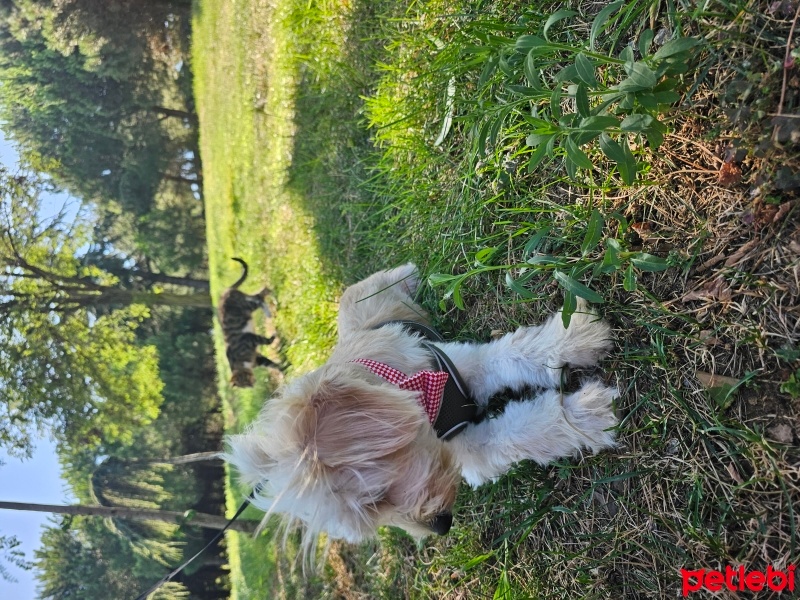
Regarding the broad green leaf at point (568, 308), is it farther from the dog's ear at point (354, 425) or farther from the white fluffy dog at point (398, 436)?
the dog's ear at point (354, 425)

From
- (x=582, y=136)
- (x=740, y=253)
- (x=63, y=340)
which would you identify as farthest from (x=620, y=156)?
(x=63, y=340)

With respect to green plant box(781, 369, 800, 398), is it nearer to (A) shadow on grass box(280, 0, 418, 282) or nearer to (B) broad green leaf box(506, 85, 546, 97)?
(B) broad green leaf box(506, 85, 546, 97)

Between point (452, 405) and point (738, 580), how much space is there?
1.33 metres

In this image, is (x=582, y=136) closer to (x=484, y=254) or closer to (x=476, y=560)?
(x=484, y=254)

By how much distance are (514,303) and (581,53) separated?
1.54m

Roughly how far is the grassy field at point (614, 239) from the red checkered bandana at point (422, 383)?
42 centimetres

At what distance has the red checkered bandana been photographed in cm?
251

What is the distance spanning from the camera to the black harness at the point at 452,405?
2637mm

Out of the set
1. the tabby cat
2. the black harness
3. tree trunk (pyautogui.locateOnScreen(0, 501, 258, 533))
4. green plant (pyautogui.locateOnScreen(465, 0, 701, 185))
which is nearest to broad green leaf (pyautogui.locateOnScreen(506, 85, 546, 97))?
green plant (pyautogui.locateOnScreen(465, 0, 701, 185))

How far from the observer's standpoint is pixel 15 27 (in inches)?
482

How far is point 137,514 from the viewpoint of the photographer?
8.24 m

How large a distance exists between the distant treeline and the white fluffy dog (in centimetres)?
822

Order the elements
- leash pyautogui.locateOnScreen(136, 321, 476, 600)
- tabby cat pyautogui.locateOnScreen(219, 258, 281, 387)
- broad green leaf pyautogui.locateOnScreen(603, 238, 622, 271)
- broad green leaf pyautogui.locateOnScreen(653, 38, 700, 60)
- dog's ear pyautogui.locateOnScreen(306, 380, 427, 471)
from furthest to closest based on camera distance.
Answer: tabby cat pyautogui.locateOnScreen(219, 258, 281, 387) < leash pyautogui.locateOnScreen(136, 321, 476, 600) < dog's ear pyautogui.locateOnScreen(306, 380, 427, 471) < broad green leaf pyautogui.locateOnScreen(603, 238, 622, 271) < broad green leaf pyautogui.locateOnScreen(653, 38, 700, 60)

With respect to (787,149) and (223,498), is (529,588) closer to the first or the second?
(787,149)
